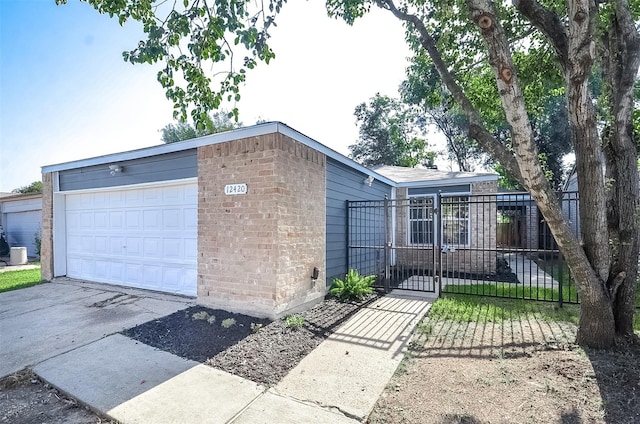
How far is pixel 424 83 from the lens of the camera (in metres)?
7.21

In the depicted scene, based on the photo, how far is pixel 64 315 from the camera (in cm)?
520

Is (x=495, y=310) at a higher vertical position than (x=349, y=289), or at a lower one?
lower


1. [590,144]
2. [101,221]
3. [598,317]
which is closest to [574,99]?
[590,144]

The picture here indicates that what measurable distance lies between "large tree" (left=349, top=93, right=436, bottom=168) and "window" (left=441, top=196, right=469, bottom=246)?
44.4ft

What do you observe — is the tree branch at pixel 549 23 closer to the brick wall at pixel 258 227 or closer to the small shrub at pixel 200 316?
the brick wall at pixel 258 227

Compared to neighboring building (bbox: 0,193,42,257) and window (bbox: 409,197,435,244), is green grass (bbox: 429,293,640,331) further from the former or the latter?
neighboring building (bbox: 0,193,42,257)

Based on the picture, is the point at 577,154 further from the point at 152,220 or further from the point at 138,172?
the point at 138,172

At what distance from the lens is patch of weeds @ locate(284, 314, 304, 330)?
459 centimetres

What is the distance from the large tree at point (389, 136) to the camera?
23438mm

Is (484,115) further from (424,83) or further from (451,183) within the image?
(451,183)

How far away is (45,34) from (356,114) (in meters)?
22.3

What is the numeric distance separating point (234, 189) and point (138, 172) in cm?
272

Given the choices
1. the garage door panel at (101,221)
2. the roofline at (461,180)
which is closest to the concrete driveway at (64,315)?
the garage door panel at (101,221)

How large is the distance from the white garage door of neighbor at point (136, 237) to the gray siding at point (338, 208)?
2610 mm
